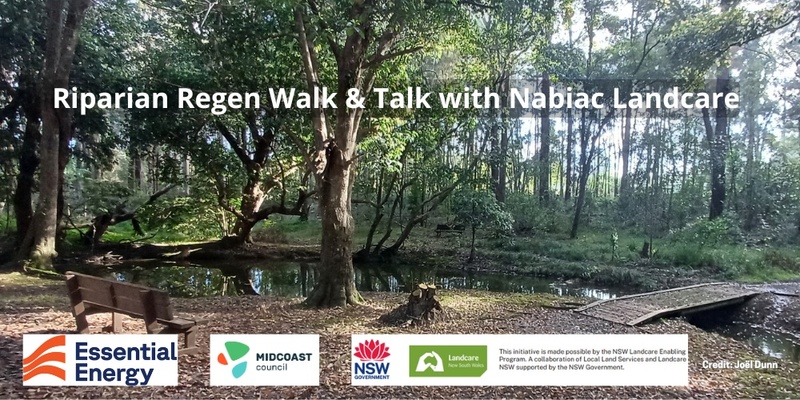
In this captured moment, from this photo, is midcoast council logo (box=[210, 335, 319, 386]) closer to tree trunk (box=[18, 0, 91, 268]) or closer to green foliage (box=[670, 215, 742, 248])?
A: tree trunk (box=[18, 0, 91, 268])

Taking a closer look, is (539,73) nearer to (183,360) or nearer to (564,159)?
(564,159)

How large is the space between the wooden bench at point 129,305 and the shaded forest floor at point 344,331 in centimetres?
20

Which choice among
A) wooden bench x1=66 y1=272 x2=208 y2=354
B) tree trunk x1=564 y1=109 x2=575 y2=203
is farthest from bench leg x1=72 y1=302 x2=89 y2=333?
tree trunk x1=564 y1=109 x2=575 y2=203

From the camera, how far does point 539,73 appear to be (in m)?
7.10

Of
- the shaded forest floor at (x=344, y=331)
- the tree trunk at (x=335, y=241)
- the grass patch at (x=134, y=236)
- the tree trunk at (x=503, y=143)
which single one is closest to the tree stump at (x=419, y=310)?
the shaded forest floor at (x=344, y=331)

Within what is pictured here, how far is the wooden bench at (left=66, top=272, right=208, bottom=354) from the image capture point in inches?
145

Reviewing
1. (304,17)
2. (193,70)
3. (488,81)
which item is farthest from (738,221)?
(193,70)

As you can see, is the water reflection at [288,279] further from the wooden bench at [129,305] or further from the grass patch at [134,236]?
the wooden bench at [129,305]

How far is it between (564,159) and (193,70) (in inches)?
319

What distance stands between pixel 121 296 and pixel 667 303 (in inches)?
243

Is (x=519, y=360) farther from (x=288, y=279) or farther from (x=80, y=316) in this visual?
(x=288, y=279)

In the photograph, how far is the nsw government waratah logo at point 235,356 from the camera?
3506 millimetres

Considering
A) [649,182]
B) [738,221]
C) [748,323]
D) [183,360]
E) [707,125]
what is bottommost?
[748,323]

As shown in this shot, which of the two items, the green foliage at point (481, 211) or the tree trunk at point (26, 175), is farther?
the green foliage at point (481, 211)
